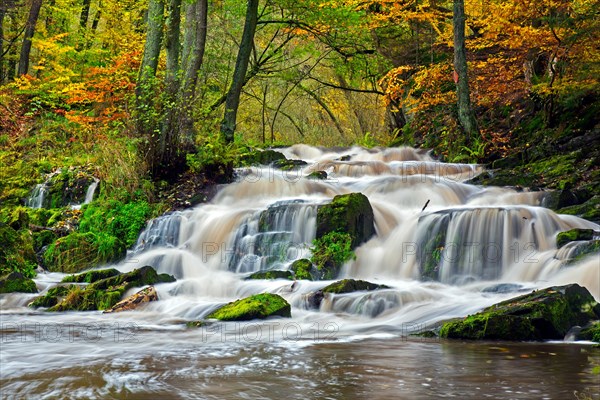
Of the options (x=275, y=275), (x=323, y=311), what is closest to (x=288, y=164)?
(x=275, y=275)

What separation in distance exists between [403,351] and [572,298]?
2.01 m

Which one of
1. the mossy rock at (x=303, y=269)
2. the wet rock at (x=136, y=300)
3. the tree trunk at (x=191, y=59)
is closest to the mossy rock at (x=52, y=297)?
the wet rock at (x=136, y=300)

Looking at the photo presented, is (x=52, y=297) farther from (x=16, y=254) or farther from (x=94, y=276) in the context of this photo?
(x=16, y=254)

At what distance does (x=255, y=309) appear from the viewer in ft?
25.2

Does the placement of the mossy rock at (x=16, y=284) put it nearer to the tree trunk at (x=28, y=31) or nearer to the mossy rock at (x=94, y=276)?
the mossy rock at (x=94, y=276)

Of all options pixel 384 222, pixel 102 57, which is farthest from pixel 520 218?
pixel 102 57

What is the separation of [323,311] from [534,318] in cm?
278

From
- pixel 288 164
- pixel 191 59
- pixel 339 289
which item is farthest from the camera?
pixel 288 164

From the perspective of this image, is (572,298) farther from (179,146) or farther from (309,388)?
(179,146)

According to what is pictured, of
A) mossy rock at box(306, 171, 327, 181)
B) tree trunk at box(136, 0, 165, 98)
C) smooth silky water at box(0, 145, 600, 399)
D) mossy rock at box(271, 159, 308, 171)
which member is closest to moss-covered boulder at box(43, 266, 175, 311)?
smooth silky water at box(0, 145, 600, 399)

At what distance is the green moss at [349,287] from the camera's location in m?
8.45

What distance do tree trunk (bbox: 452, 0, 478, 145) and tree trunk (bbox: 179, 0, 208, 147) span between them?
599 cm

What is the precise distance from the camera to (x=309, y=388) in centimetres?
445

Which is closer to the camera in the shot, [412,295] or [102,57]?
[412,295]
